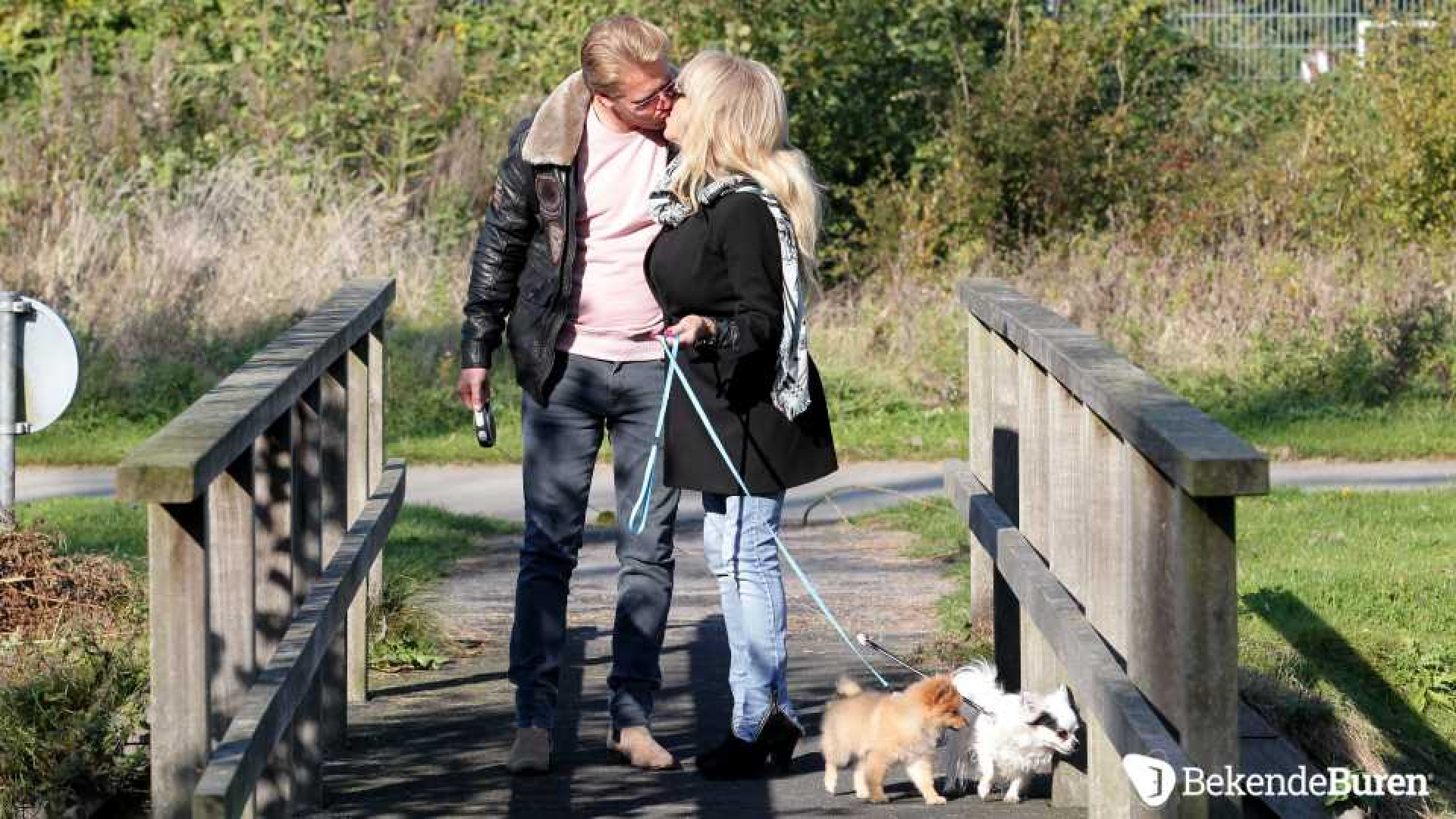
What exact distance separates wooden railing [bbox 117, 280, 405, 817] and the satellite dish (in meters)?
1.29

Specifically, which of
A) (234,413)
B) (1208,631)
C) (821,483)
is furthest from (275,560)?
(821,483)

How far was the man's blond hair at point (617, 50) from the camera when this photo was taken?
17.5 ft

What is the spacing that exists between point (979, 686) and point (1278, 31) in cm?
2157

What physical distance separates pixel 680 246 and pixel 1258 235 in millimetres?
11631

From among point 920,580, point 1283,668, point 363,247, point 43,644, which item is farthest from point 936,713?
point 363,247

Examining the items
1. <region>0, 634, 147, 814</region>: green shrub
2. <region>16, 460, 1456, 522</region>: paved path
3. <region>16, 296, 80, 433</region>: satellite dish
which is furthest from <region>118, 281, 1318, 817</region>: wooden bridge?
<region>16, 460, 1456, 522</region>: paved path

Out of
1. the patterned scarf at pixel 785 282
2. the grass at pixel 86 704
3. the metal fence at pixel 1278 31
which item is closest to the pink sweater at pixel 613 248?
→ the patterned scarf at pixel 785 282

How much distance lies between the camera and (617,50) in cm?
534

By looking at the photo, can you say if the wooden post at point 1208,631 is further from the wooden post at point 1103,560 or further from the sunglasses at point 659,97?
the sunglasses at point 659,97

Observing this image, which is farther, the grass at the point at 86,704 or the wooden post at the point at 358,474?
the wooden post at the point at 358,474

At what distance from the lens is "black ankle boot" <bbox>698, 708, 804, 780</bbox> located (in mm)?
5449

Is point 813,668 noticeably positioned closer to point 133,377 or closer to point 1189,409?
point 1189,409

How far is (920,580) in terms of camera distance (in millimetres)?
8391

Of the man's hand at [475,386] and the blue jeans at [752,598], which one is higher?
the man's hand at [475,386]
